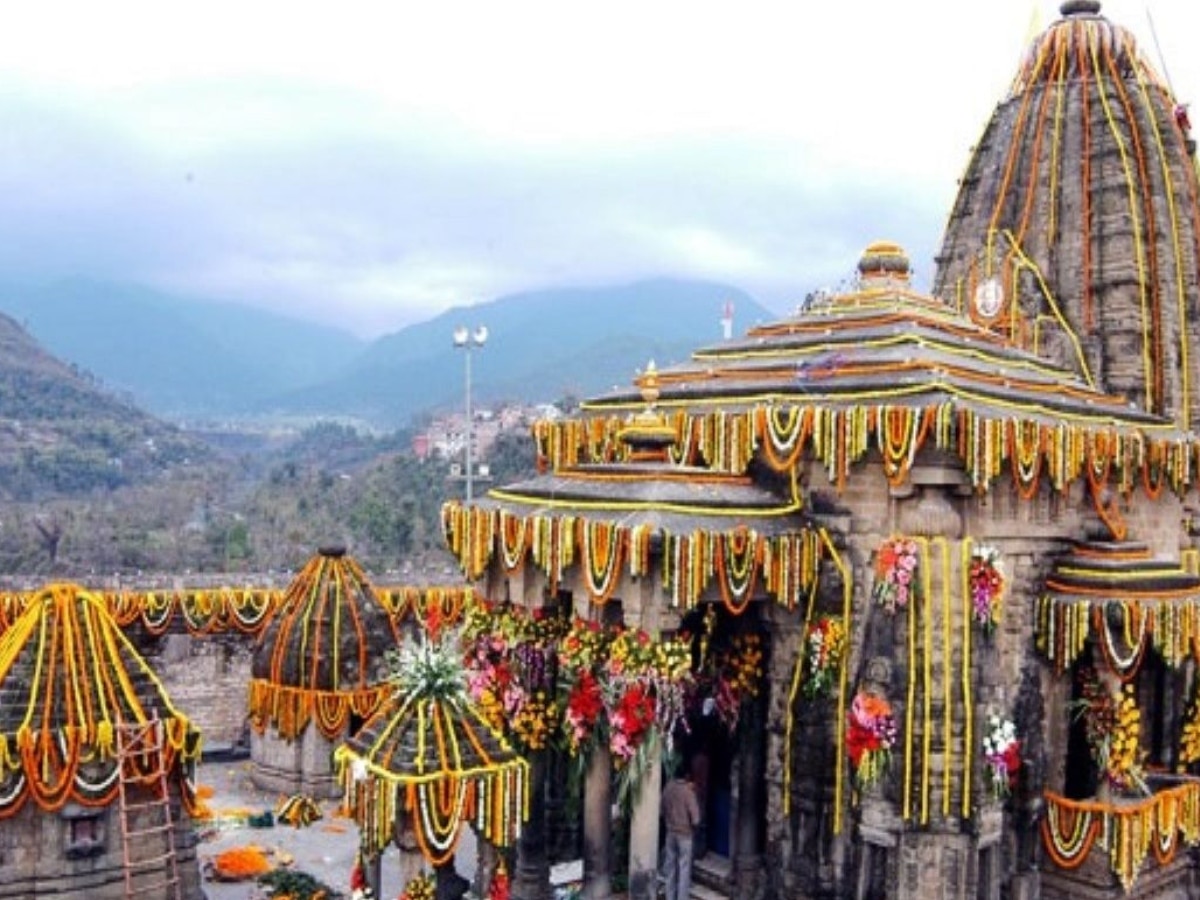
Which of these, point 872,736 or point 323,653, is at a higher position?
point 872,736

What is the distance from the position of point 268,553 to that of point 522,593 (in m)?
43.6

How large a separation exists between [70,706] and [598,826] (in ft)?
21.8

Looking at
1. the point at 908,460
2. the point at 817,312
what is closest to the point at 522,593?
the point at 908,460

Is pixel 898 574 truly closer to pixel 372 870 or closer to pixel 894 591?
pixel 894 591

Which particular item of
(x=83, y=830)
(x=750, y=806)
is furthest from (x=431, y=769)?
(x=83, y=830)

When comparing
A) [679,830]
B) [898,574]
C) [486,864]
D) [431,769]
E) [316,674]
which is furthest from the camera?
[316,674]

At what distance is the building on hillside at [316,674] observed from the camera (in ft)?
72.6

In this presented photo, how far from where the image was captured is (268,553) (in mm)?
55438

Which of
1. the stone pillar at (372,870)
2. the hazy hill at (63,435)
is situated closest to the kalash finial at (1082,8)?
the stone pillar at (372,870)

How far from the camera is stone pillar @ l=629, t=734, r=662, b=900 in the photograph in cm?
1290

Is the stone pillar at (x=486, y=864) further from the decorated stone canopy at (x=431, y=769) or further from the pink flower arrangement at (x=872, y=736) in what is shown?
the pink flower arrangement at (x=872, y=736)

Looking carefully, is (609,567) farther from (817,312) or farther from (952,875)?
(817,312)

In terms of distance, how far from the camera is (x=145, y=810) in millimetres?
14398

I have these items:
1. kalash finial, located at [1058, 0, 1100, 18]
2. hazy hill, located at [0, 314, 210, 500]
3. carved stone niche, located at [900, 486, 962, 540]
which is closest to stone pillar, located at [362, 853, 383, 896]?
carved stone niche, located at [900, 486, 962, 540]
